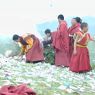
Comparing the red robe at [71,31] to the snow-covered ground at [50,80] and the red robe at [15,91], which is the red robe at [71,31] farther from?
the red robe at [15,91]

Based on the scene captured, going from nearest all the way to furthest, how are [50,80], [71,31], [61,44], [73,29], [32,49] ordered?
[50,80], [73,29], [71,31], [61,44], [32,49]

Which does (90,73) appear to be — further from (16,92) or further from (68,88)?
(16,92)

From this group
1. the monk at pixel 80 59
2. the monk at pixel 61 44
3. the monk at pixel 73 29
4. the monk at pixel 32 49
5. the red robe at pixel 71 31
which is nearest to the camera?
the monk at pixel 80 59

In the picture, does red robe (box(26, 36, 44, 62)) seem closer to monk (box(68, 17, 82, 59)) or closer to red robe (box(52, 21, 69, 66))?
red robe (box(52, 21, 69, 66))

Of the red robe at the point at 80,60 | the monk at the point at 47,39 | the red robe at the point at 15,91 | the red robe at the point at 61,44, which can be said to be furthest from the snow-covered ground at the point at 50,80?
the monk at the point at 47,39

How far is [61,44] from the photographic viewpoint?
620 inches

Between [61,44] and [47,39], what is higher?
[47,39]

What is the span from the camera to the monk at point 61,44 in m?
15.5

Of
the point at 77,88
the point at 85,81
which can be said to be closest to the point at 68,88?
the point at 77,88

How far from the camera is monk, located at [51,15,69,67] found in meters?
15.5

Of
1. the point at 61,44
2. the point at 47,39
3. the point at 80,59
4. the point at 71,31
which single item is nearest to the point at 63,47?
the point at 61,44

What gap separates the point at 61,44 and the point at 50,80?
14.2 ft

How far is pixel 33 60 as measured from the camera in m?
16.1

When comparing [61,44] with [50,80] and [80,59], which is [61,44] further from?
→ [50,80]
